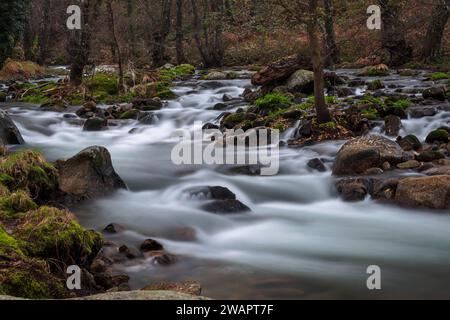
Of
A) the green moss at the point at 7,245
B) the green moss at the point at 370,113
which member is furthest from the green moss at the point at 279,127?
the green moss at the point at 7,245

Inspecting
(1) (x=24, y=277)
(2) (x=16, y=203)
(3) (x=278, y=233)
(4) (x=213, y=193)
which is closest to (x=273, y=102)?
(4) (x=213, y=193)

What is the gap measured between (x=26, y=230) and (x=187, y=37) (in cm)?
3605

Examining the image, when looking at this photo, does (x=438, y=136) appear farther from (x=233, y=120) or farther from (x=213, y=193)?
(x=213, y=193)

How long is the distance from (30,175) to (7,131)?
542 cm

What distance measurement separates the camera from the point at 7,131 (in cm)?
1275

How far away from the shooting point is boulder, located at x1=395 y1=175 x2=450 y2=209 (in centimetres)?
809

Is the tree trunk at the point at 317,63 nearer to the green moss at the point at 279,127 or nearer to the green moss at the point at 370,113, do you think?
the green moss at the point at 279,127

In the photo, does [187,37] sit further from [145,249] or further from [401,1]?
[145,249]

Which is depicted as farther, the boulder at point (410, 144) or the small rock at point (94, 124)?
the small rock at point (94, 124)

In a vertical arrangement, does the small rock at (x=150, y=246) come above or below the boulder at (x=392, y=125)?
below

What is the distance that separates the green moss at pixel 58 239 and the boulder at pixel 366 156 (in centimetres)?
558

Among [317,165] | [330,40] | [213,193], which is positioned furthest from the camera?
[330,40]

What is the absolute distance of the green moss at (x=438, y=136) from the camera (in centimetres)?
1184

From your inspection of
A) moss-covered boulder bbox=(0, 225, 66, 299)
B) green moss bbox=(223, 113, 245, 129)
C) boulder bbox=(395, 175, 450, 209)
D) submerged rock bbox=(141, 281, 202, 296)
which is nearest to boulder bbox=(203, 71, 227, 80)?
green moss bbox=(223, 113, 245, 129)
